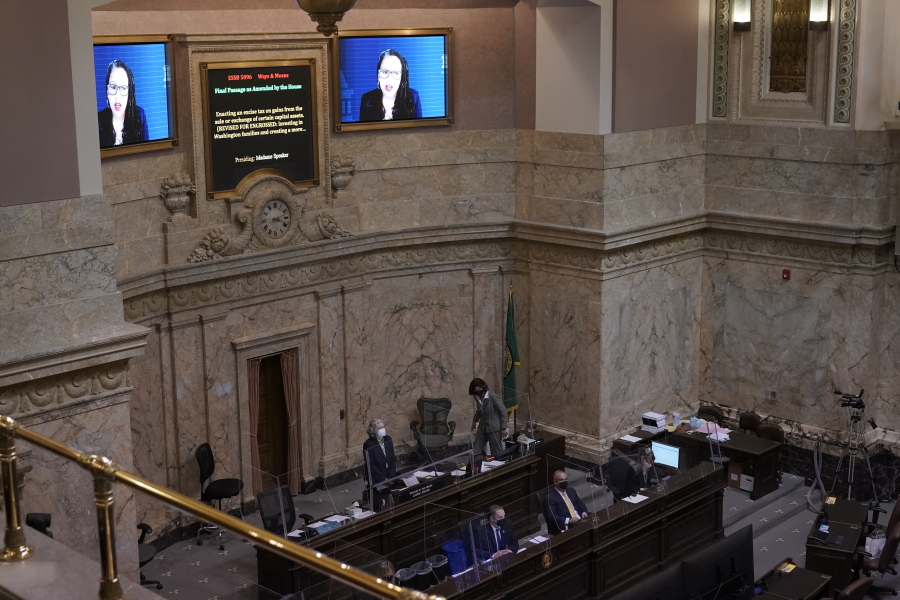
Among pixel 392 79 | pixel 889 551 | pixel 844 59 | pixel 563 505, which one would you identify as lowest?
pixel 889 551

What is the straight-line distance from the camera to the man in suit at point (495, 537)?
10320mm

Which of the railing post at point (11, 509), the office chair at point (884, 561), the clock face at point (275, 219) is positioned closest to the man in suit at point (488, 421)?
the clock face at point (275, 219)

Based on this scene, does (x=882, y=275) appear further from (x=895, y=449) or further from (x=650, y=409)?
(x=650, y=409)

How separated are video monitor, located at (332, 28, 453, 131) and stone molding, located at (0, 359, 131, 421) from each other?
5173 millimetres

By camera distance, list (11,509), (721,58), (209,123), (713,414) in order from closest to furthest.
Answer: (11,509)
(209,123)
(721,58)
(713,414)

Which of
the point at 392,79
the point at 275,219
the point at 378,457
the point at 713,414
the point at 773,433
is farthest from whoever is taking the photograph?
the point at 713,414

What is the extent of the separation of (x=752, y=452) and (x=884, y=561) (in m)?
2.69

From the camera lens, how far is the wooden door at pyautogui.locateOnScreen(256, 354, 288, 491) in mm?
13812

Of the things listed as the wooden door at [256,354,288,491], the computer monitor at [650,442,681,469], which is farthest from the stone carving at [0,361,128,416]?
the computer monitor at [650,442,681,469]

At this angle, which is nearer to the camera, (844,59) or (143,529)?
(143,529)

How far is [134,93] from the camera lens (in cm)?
1185

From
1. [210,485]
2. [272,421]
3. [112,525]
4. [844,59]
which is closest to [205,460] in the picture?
[210,485]

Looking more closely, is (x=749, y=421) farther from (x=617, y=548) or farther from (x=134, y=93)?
(x=134, y=93)

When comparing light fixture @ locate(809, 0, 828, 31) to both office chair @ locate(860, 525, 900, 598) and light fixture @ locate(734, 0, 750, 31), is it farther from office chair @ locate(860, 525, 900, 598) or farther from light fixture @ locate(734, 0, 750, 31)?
office chair @ locate(860, 525, 900, 598)
